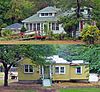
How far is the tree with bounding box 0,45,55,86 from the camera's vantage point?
5.25 meters

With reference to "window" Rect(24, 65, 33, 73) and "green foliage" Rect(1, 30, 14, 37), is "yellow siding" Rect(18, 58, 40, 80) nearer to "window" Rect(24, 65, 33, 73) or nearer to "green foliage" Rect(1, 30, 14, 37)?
"window" Rect(24, 65, 33, 73)

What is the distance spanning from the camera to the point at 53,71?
5285mm

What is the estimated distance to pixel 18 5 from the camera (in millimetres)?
10453

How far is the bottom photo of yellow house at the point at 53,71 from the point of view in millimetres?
5207

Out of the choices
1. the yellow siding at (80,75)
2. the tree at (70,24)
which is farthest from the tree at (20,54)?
the tree at (70,24)

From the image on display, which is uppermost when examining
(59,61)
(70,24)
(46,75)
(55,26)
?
(59,61)

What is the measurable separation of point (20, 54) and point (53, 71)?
0.44 m

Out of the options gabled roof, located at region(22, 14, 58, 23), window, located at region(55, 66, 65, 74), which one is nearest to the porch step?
window, located at region(55, 66, 65, 74)

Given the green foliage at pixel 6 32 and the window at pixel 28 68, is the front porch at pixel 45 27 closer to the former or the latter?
the green foliage at pixel 6 32

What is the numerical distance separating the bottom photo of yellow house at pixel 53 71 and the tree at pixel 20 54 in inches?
2.9

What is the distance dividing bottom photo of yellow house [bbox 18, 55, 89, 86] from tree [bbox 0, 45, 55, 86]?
7 cm

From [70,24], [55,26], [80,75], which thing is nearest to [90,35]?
[70,24]

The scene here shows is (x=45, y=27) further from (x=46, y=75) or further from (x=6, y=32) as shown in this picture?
(x=46, y=75)

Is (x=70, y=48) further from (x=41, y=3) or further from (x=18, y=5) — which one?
(x=41, y=3)
